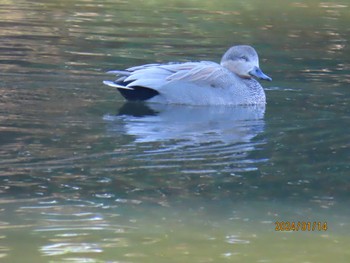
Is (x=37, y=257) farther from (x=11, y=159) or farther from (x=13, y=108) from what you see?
(x=13, y=108)

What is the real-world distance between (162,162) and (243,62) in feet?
12.9

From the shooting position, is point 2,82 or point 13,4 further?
point 13,4

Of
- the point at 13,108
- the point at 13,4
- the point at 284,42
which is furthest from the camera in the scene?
the point at 13,4

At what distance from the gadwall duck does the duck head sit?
0.24m

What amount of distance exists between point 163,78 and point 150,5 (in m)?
11.6

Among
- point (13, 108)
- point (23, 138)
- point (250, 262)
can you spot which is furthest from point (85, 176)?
point (13, 108)

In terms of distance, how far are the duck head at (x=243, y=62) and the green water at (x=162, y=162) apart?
40cm

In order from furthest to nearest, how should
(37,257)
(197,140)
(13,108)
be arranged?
(13,108) < (197,140) < (37,257)

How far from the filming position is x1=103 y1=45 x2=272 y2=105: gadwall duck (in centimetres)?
1150

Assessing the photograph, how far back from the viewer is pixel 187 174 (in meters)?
8.30

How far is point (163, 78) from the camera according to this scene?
457 inches
